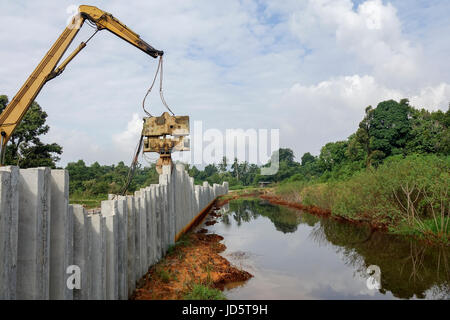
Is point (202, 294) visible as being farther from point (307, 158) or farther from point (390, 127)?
point (307, 158)

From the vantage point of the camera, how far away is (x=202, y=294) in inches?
236

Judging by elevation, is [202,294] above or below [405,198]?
below

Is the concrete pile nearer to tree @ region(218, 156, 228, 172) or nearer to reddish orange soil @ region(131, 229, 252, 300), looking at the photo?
reddish orange soil @ region(131, 229, 252, 300)

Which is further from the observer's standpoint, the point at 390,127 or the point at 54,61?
Result: the point at 390,127

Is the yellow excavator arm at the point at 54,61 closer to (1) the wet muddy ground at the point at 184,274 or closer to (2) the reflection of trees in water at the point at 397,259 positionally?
(1) the wet muddy ground at the point at 184,274

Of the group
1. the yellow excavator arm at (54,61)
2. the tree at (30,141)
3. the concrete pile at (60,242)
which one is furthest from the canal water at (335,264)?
the tree at (30,141)

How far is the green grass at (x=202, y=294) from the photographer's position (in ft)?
19.4

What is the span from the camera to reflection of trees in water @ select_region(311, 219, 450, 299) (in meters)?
7.14

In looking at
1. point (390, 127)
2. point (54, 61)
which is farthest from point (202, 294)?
point (390, 127)

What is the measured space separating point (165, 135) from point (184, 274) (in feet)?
16.6

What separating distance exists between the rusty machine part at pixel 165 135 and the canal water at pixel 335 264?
3.65 m

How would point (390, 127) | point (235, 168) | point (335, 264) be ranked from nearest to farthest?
point (335, 264) → point (390, 127) → point (235, 168)
